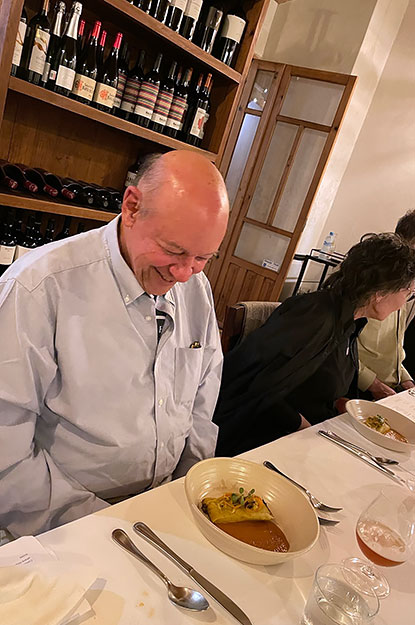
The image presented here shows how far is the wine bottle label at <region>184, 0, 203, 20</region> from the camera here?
2.08 m

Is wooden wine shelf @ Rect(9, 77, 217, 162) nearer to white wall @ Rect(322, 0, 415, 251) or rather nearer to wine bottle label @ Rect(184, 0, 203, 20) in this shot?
wine bottle label @ Rect(184, 0, 203, 20)

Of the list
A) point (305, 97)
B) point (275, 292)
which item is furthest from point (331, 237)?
point (305, 97)

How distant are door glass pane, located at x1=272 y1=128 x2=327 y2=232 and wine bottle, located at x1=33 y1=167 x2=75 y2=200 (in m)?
2.71

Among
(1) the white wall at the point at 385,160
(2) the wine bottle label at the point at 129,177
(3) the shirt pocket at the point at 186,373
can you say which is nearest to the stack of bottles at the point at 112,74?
(2) the wine bottle label at the point at 129,177

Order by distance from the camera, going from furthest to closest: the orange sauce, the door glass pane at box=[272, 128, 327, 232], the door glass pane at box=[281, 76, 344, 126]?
1. the door glass pane at box=[272, 128, 327, 232]
2. the door glass pane at box=[281, 76, 344, 126]
3. the orange sauce

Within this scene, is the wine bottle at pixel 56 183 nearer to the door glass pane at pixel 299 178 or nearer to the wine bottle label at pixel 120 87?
the wine bottle label at pixel 120 87

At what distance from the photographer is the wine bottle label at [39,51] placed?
172 centimetres

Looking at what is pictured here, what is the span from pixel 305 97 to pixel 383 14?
0.97 metres

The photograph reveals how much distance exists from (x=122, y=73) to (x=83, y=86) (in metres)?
0.29

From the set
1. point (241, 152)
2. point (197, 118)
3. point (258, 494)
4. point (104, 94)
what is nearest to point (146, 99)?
point (104, 94)

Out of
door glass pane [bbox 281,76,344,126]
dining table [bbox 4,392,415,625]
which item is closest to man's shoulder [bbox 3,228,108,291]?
dining table [bbox 4,392,415,625]

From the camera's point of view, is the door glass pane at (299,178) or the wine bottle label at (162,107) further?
the door glass pane at (299,178)

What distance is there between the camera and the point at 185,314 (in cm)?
134

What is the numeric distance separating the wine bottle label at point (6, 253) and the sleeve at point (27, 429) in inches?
35.1
